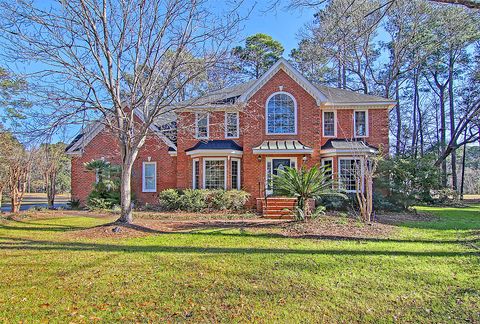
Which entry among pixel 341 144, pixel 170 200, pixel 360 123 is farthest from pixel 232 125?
pixel 360 123

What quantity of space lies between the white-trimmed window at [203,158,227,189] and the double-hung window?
6.44 meters

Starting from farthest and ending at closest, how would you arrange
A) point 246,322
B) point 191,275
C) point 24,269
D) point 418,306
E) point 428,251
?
point 428,251, point 24,269, point 191,275, point 418,306, point 246,322

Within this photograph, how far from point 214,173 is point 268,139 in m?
3.70

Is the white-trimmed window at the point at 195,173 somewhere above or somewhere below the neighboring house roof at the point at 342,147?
below

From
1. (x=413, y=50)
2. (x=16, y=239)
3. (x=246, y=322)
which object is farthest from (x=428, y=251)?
(x=413, y=50)

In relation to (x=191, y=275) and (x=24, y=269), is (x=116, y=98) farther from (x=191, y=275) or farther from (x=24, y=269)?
(x=191, y=275)

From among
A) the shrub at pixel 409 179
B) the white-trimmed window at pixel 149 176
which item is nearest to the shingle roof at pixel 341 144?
the shrub at pixel 409 179

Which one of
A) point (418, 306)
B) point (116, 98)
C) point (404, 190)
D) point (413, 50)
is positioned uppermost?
point (413, 50)

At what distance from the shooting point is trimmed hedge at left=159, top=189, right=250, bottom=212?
15.3 metres

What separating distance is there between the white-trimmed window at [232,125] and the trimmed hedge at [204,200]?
3764 mm

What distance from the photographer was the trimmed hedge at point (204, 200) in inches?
604

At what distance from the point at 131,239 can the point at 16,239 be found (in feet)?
10.1

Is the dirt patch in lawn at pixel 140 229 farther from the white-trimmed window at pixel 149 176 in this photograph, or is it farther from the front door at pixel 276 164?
the white-trimmed window at pixel 149 176

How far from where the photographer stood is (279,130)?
17.1m
